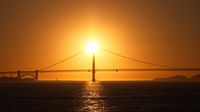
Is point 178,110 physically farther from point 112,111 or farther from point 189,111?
point 112,111

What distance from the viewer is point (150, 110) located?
64750 millimetres

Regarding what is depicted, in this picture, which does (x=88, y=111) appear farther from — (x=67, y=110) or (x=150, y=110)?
(x=150, y=110)

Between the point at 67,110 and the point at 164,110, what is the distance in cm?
1157

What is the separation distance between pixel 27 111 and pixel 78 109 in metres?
7.07

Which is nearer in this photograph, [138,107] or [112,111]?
[112,111]

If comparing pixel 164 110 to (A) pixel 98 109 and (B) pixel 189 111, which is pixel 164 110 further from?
(A) pixel 98 109

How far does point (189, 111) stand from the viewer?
63.2m

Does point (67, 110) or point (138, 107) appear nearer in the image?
point (67, 110)

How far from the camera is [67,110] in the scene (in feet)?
213

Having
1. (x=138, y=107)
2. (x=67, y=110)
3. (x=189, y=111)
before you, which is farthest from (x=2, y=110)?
(x=189, y=111)

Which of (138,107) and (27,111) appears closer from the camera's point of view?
(27,111)

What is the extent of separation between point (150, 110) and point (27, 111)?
47.8ft

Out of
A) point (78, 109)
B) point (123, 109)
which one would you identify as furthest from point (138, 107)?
point (78, 109)

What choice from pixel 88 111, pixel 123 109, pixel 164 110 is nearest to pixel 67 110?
pixel 88 111
